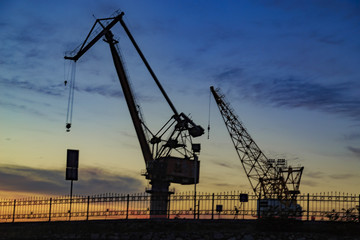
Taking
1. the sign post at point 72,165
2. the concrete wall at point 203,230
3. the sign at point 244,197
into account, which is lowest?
the concrete wall at point 203,230

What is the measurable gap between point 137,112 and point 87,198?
3010 cm

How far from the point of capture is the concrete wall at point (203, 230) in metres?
30.0

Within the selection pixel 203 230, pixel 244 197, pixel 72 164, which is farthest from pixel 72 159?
pixel 244 197

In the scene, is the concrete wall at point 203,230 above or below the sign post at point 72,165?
below

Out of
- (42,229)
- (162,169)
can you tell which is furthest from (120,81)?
(42,229)

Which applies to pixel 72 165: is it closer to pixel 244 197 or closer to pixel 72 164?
pixel 72 164

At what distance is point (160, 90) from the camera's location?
6719cm

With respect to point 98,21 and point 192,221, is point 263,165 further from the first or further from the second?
point 192,221

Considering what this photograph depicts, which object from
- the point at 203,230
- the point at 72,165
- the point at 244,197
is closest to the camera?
Answer: the point at 203,230

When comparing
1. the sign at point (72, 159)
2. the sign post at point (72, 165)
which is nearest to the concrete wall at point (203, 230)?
the sign post at point (72, 165)

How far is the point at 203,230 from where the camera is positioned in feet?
106

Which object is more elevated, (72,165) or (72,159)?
(72,159)

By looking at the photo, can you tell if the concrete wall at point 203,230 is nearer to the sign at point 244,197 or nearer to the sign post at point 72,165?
the sign at point 244,197

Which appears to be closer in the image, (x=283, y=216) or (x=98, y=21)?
(x=283, y=216)
